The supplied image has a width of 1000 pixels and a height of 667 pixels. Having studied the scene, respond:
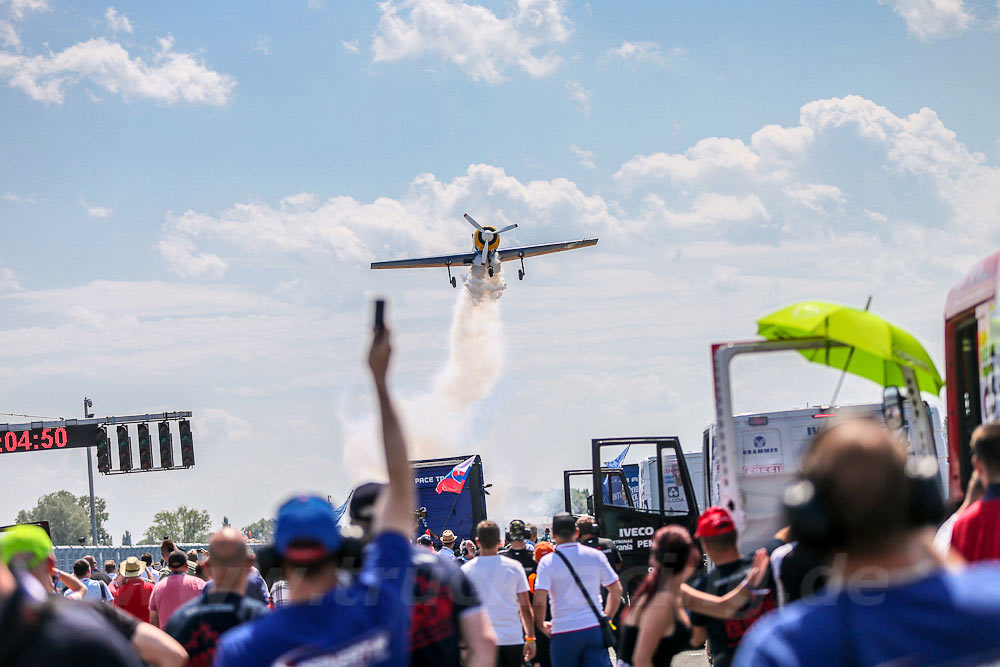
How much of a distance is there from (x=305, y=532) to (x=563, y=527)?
19.9 ft

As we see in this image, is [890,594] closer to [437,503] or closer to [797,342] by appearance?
[797,342]

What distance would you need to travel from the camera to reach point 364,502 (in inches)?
161

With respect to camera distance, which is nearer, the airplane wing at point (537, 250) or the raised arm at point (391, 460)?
the raised arm at point (391, 460)

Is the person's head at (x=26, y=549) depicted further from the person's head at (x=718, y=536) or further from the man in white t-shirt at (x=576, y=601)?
the man in white t-shirt at (x=576, y=601)

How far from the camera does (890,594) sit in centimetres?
209

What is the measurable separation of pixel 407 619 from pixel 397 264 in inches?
1800

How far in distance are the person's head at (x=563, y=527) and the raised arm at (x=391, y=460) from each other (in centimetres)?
563

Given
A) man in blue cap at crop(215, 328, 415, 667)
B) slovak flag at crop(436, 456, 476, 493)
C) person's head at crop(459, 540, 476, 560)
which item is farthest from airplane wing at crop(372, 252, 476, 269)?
man in blue cap at crop(215, 328, 415, 667)

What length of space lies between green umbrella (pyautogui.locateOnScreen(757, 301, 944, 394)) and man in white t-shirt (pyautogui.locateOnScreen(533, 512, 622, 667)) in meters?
2.20

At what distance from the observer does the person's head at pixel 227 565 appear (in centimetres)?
488

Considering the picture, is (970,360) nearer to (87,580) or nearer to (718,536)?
(718,536)

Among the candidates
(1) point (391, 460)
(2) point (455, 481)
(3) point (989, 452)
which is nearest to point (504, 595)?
(3) point (989, 452)

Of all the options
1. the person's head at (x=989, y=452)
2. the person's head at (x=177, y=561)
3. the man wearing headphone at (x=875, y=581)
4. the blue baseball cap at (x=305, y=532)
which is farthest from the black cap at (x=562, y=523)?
the man wearing headphone at (x=875, y=581)

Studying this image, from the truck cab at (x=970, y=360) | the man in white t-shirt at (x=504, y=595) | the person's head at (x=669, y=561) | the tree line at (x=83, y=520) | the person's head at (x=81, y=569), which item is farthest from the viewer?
the tree line at (x=83, y=520)
